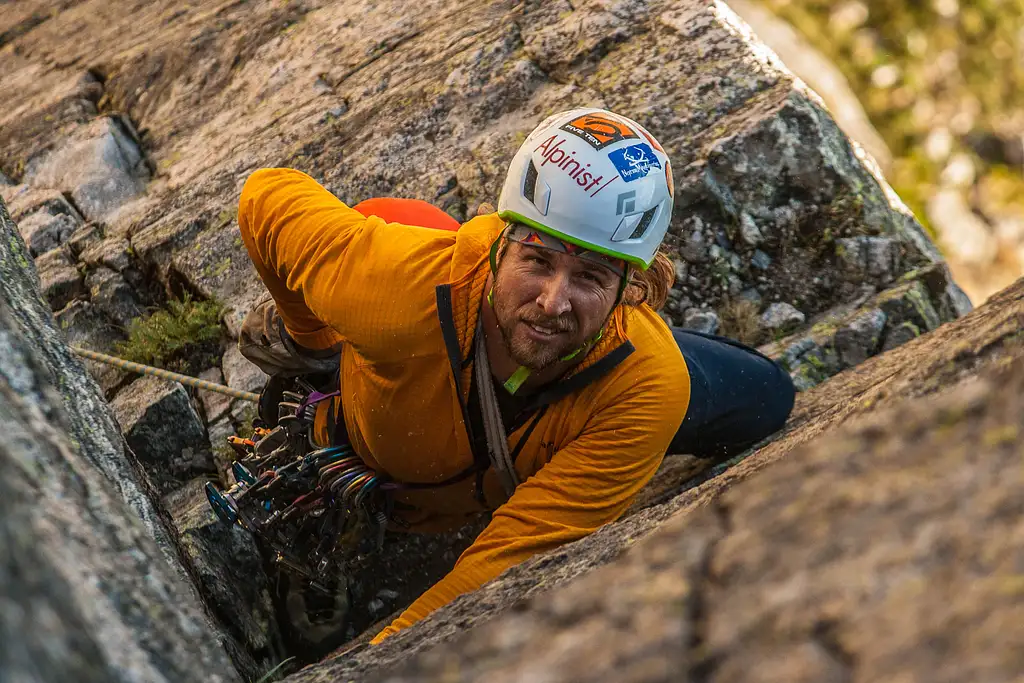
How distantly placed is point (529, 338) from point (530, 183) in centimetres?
64

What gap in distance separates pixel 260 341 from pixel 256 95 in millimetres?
3141

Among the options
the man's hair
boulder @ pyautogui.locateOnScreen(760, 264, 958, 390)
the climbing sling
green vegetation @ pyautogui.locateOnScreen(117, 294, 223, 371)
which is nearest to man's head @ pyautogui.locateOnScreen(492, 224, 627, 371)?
the climbing sling

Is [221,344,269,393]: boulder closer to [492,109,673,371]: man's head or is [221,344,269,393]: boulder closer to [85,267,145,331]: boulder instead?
[85,267,145,331]: boulder

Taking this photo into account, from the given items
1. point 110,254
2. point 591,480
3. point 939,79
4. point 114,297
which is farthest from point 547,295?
point 939,79

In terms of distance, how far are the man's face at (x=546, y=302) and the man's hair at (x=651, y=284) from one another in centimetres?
26

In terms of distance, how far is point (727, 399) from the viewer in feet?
13.0

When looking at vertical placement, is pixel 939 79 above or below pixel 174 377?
below

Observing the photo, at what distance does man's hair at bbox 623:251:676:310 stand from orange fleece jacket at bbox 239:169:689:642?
66mm

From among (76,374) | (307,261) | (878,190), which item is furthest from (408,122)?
(76,374)

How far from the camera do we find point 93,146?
6699 millimetres

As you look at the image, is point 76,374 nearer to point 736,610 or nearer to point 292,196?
point 292,196

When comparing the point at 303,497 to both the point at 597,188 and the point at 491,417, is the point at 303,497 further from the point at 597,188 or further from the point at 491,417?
the point at 597,188

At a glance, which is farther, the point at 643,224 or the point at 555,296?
the point at 643,224

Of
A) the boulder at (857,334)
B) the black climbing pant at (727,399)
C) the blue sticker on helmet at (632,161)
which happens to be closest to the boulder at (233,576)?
the black climbing pant at (727,399)
